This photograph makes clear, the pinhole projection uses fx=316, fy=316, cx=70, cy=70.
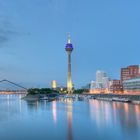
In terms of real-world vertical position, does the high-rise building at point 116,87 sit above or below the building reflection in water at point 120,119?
above

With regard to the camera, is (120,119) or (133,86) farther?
(133,86)

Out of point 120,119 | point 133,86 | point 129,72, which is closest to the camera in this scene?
point 120,119

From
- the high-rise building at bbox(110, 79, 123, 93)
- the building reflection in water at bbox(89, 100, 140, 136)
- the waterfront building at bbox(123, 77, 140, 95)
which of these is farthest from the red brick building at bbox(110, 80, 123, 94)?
the building reflection in water at bbox(89, 100, 140, 136)

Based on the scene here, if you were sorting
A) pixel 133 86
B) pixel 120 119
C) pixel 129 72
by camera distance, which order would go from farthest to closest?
pixel 129 72
pixel 133 86
pixel 120 119

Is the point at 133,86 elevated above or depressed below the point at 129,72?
below

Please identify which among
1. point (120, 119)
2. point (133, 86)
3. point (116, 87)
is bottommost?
point (120, 119)

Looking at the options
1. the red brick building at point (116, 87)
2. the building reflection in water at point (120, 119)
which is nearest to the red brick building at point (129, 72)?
the red brick building at point (116, 87)

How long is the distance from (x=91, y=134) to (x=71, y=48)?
158m

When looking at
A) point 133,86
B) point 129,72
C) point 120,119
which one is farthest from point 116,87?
point 120,119

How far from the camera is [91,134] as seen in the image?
2538 cm

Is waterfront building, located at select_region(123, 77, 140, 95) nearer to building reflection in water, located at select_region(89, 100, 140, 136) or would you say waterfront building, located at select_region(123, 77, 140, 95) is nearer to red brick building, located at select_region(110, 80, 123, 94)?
red brick building, located at select_region(110, 80, 123, 94)

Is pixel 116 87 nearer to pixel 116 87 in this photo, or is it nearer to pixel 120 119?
pixel 116 87

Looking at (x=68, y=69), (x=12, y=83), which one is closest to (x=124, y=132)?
(x=68, y=69)

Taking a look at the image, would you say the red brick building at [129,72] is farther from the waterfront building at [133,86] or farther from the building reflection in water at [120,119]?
the building reflection in water at [120,119]
